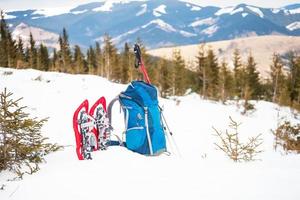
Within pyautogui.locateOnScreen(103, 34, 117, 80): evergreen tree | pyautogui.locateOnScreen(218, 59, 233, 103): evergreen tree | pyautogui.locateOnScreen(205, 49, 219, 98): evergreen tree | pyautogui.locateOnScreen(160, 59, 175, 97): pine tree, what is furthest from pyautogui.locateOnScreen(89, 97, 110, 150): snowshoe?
pyautogui.locateOnScreen(103, 34, 117, 80): evergreen tree

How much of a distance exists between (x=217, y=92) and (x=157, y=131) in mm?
41681

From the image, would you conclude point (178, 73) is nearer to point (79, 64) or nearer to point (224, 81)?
point (224, 81)

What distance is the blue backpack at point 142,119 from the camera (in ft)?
19.0

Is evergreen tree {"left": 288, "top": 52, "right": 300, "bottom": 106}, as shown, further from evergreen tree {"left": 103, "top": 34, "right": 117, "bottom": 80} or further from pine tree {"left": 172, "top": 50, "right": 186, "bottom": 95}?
evergreen tree {"left": 103, "top": 34, "right": 117, "bottom": 80}

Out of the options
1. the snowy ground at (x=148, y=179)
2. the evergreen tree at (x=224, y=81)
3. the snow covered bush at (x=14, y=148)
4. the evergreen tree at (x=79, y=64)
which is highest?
the evergreen tree at (x=79, y=64)

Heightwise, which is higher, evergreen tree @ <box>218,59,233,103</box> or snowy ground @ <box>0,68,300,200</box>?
evergreen tree @ <box>218,59,233,103</box>

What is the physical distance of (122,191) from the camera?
365cm

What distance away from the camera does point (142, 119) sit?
5.84 metres

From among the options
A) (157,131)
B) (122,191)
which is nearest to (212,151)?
(157,131)

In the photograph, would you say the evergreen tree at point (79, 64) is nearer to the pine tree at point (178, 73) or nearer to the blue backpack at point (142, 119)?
the pine tree at point (178, 73)

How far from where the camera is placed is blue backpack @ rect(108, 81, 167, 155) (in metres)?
5.80

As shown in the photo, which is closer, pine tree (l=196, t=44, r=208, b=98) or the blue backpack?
the blue backpack

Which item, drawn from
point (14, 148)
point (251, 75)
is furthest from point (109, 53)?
point (14, 148)

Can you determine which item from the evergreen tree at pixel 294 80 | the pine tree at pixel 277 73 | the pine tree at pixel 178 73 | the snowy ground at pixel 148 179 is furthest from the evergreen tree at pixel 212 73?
the snowy ground at pixel 148 179
